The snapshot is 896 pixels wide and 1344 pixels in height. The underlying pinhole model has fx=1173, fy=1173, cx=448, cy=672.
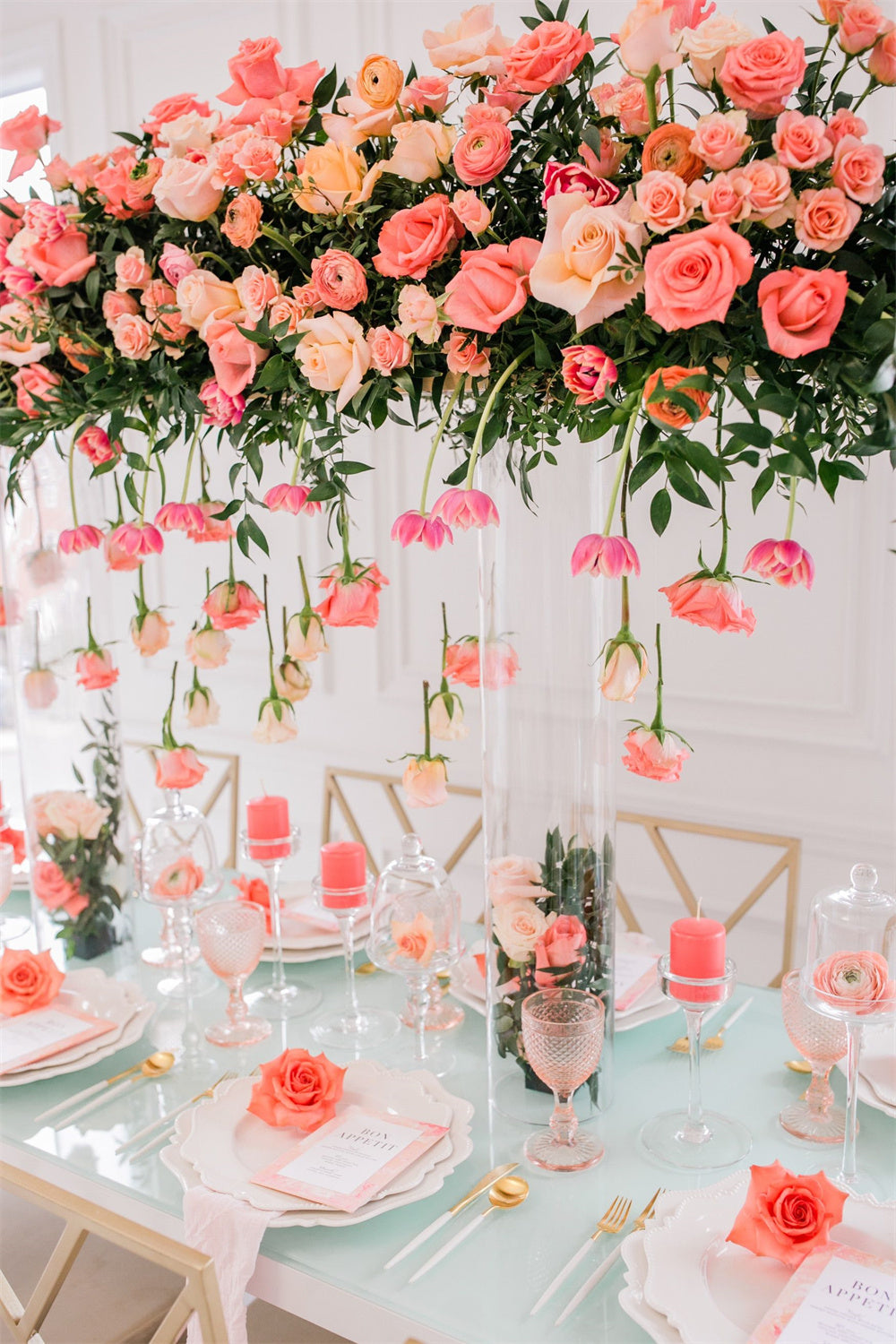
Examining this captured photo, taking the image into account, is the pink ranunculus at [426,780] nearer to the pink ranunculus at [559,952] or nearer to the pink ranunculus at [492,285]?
the pink ranunculus at [559,952]

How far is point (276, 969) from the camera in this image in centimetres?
177

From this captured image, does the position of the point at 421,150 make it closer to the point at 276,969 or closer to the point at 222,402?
the point at 222,402

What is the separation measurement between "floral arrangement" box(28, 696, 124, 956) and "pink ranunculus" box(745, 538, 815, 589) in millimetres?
1137

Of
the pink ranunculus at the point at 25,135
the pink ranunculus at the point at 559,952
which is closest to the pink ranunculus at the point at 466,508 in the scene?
the pink ranunculus at the point at 559,952

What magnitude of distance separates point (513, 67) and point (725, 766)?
182 cm

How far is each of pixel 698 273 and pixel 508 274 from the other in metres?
0.21

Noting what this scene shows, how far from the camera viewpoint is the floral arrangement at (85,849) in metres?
1.84

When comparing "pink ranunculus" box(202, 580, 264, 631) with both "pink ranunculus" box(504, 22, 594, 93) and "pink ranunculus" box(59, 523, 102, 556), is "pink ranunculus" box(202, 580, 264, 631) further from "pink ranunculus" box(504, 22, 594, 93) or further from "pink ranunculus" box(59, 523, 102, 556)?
"pink ranunculus" box(504, 22, 594, 93)

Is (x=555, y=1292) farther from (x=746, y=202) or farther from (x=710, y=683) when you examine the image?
(x=710, y=683)

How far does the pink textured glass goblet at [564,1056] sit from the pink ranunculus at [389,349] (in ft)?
2.33

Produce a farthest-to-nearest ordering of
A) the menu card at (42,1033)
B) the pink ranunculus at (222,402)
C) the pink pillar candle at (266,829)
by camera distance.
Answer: the pink pillar candle at (266,829) → the menu card at (42,1033) → the pink ranunculus at (222,402)

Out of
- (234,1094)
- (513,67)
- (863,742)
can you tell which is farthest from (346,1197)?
(863,742)

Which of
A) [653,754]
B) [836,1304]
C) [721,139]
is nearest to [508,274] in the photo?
[721,139]

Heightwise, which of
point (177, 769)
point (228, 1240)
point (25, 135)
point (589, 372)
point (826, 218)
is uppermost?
point (25, 135)
